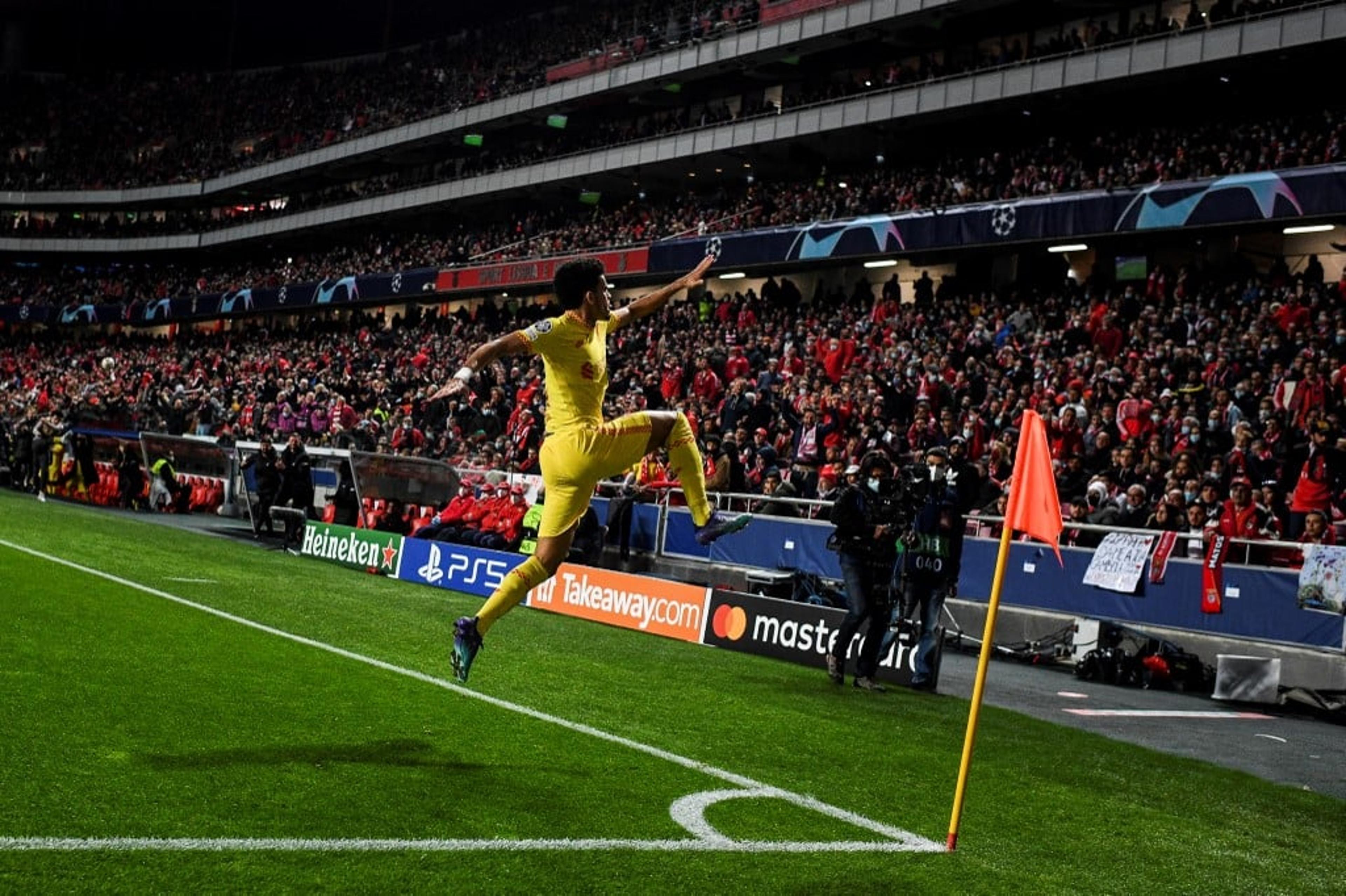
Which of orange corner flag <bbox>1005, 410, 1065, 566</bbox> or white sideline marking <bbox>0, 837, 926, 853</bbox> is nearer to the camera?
white sideline marking <bbox>0, 837, 926, 853</bbox>

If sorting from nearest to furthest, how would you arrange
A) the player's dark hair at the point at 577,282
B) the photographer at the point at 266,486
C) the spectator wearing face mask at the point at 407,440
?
the player's dark hair at the point at 577,282, the photographer at the point at 266,486, the spectator wearing face mask at the point at 407,440

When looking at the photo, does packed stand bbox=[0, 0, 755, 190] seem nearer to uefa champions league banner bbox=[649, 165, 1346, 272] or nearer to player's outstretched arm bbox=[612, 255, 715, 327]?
uefa champions league banner bbox=[649, 165, 1346, 272]

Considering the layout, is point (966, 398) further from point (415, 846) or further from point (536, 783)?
point (415, 846)

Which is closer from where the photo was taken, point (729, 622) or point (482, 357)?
point (482, 357)

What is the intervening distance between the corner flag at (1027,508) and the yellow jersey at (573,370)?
266 centimetres

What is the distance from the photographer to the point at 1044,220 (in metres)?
28.2

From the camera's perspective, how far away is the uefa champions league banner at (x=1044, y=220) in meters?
23.8

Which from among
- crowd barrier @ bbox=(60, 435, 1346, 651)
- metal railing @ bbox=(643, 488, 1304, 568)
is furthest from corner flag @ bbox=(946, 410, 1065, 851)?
crowd barrier @ bbox=(60, 435, 1346, 651)

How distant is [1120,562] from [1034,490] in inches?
415

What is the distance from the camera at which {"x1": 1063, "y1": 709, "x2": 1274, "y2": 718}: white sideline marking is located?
12.1m

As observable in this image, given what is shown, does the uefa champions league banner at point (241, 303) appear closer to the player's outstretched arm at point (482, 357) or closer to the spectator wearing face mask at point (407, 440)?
the spectator wearing face mask at point (407, 440)

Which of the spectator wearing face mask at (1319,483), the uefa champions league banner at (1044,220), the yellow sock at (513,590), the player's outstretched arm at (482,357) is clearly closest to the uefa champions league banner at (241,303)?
the uefa champions league banner at (1044,220)

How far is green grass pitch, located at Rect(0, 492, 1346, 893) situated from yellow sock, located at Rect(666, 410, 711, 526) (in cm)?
151

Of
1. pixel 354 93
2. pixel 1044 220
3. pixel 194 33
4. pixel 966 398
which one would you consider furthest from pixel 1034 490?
pixel 194 33
